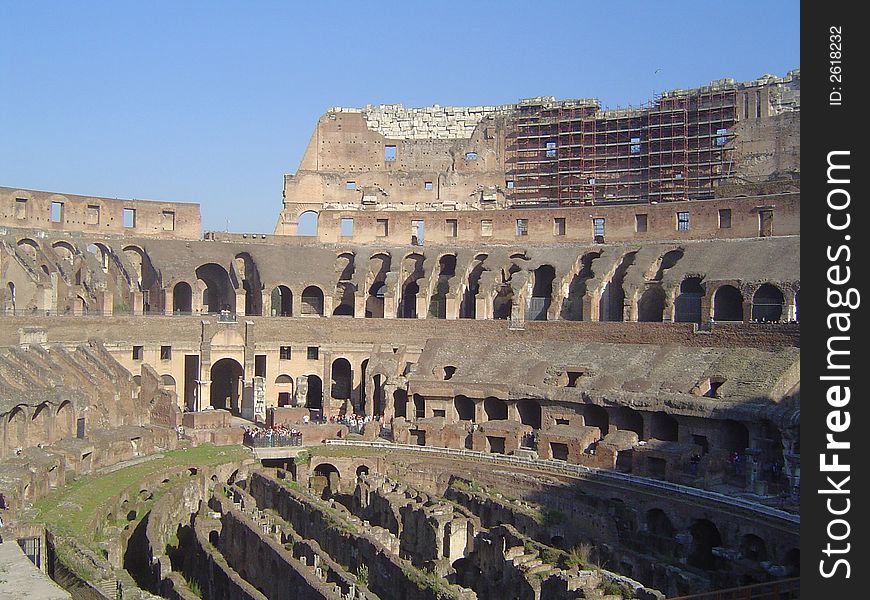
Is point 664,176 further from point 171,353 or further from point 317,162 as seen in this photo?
point 171,353

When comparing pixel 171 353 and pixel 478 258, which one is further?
pixel 478 258

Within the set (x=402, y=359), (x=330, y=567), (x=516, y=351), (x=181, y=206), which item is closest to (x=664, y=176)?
(x=516, y=351)

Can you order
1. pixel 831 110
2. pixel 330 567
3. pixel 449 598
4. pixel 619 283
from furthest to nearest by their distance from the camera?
1. pixel 619 283
2. pixel 330 567
3. pixel 449 598
4. pixel 831 110

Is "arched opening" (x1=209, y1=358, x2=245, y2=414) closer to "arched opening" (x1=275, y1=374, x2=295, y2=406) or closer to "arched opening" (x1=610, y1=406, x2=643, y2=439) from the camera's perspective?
"arched opening" (x1=275, y1=374, x2=295, y2=406)

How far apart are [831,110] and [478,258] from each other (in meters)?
36.7

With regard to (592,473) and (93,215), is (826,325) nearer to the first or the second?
(592,473)

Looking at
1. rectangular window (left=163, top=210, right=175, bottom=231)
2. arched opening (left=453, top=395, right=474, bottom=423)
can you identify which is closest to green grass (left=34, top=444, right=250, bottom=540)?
arched opening (left=453, top=395, right=474, bottom=423)

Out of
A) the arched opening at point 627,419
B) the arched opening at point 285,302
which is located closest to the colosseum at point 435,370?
the arched opening at point 627,419

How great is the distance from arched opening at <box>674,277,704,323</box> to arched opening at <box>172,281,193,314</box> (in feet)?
82.8

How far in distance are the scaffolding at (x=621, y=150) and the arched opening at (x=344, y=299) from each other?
12234 mm

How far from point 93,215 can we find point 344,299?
13976 millimetres

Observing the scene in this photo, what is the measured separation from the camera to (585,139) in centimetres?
5081

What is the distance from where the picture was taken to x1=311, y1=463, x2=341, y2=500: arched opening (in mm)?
31591

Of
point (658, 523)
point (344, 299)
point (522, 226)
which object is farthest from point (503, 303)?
point (658, 523)
